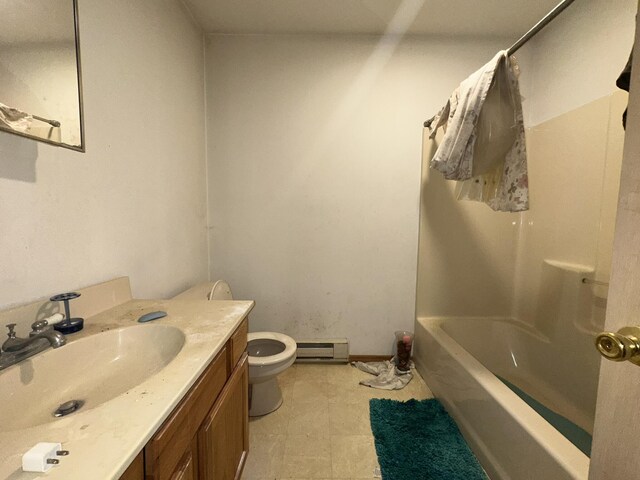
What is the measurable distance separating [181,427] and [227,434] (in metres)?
0.40

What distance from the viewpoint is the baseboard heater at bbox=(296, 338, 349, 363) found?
2.11 m

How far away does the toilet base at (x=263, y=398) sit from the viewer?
161 centimetres

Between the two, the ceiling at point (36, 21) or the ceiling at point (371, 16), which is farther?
the ceiling at point (371, 16)

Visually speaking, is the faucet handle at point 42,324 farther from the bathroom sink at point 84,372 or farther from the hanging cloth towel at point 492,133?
the hanging cloth towel at point 492,133

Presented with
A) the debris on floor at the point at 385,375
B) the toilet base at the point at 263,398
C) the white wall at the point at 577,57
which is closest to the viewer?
the white wall at the point at 577,57

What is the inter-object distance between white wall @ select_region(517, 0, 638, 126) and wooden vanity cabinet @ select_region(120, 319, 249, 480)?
2.25m

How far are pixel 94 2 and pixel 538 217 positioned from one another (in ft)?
8.30

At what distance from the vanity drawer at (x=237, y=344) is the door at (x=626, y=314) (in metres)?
0.96

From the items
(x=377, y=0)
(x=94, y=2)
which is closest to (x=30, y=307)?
(x=94, y=2)

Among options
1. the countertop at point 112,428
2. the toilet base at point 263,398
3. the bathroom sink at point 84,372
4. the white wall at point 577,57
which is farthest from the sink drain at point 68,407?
the white wall at point 577,57

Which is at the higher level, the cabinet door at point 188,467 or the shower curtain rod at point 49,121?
the shower curtain rod at point 49,121

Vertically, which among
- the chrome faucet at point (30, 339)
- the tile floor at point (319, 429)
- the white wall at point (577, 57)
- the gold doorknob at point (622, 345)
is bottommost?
the tile floor at point (319, 429)

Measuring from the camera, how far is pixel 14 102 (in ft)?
2.47

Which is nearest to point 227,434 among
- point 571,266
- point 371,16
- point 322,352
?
point 322,352
